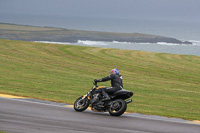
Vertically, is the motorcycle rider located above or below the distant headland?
below

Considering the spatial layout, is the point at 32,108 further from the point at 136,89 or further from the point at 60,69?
the point at 60,69

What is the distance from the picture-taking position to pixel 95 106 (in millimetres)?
12828

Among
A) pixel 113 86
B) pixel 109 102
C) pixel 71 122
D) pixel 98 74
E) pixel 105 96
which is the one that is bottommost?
pixel 71 122

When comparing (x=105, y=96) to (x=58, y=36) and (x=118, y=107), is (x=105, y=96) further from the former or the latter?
(x=58, y=36)

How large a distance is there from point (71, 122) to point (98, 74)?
1553 centimetres

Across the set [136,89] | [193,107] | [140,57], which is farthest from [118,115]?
[140,57]

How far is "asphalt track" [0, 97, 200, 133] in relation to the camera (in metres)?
10.0

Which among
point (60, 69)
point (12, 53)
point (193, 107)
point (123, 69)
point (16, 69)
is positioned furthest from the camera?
point (12, 53)

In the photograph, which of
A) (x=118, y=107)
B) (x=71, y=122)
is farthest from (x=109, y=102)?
(x=71, y=122)

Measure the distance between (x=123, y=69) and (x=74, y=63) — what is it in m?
4.20

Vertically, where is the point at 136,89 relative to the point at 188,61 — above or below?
below

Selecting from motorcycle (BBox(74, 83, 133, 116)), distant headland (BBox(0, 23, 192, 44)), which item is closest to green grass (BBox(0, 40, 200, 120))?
motorcycle (BBox(74, 83, 133, 116))

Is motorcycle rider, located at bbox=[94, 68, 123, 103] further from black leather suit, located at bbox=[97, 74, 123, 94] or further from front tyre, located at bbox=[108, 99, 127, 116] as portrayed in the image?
front tyre, located at bbox=[108, 99, 127, 116]

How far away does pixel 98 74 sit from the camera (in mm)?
26438
